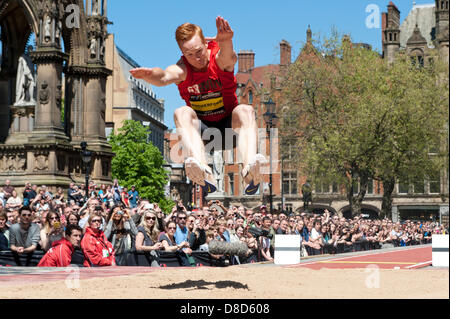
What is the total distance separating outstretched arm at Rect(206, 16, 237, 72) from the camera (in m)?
8.65

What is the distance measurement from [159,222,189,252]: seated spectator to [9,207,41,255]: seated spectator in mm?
2347

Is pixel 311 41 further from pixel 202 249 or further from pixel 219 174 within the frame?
pixel 219 174

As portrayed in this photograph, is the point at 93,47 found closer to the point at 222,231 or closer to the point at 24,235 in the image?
the point at 222,231

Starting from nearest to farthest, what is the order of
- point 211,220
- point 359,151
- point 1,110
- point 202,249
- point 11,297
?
point 11,297
point 202,249
point 211,220
point 1,110
point 359,151

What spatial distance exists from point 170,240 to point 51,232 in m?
2.33

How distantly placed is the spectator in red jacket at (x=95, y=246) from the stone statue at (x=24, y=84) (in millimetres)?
17841

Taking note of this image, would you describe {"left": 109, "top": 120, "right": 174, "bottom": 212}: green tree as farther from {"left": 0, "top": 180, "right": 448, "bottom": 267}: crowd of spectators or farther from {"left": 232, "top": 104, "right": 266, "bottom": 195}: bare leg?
{"left": 232, "top": 104, "right": 266, "bottom": 195}: bare leg

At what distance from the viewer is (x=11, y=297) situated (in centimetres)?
826

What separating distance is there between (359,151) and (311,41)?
25.5ft

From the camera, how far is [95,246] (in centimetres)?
1300

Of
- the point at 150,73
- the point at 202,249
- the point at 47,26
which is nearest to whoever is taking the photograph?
the point at 150,73

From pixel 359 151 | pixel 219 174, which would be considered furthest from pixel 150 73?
pixel 359 151

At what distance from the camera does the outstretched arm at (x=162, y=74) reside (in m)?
9.05

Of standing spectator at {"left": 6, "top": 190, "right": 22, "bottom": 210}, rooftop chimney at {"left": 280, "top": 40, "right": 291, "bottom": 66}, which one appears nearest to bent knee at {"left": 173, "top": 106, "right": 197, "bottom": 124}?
standing spectator at {"left": 6, "top": 190, "right": 22, "bottom": 210}
